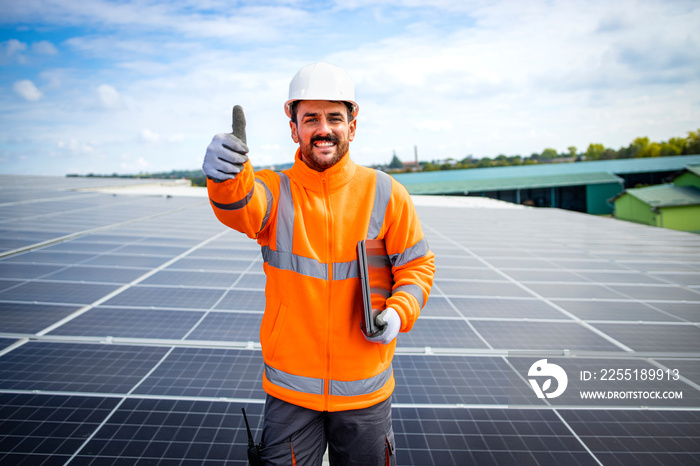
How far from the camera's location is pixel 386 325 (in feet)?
7.09

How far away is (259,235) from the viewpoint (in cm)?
230

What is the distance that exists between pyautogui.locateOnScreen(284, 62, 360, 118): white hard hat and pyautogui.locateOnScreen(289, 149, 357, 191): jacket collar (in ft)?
1.06

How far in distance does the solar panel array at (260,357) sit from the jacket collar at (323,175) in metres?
2.01

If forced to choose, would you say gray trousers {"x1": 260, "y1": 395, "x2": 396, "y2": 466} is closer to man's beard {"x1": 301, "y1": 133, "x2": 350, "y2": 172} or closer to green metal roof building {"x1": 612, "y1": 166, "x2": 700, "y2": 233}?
man's beard {"x1": 301, "y1": 133, "x2": 350, "y2": 172}

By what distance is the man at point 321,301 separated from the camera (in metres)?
2.20

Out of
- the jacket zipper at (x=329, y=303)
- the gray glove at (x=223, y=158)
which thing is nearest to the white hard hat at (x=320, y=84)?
the gray glove at (x=223, y=158)

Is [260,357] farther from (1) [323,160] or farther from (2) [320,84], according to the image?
(2) [320,84]

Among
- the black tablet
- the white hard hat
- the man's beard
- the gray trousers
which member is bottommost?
the gray trousers

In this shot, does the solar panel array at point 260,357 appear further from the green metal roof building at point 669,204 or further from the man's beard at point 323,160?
the green metal roof building at point 669,204

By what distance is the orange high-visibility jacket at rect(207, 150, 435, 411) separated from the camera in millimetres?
2219

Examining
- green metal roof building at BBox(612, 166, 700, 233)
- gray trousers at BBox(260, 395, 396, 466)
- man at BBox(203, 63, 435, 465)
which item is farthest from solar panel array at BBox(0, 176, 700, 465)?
green metal roof building at BBox(612, 166, 700, 233)

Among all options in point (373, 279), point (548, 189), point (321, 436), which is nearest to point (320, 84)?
point (373, 279)

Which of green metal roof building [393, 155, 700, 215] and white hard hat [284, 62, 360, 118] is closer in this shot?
white hard hat [284, 62, 360, 118]
